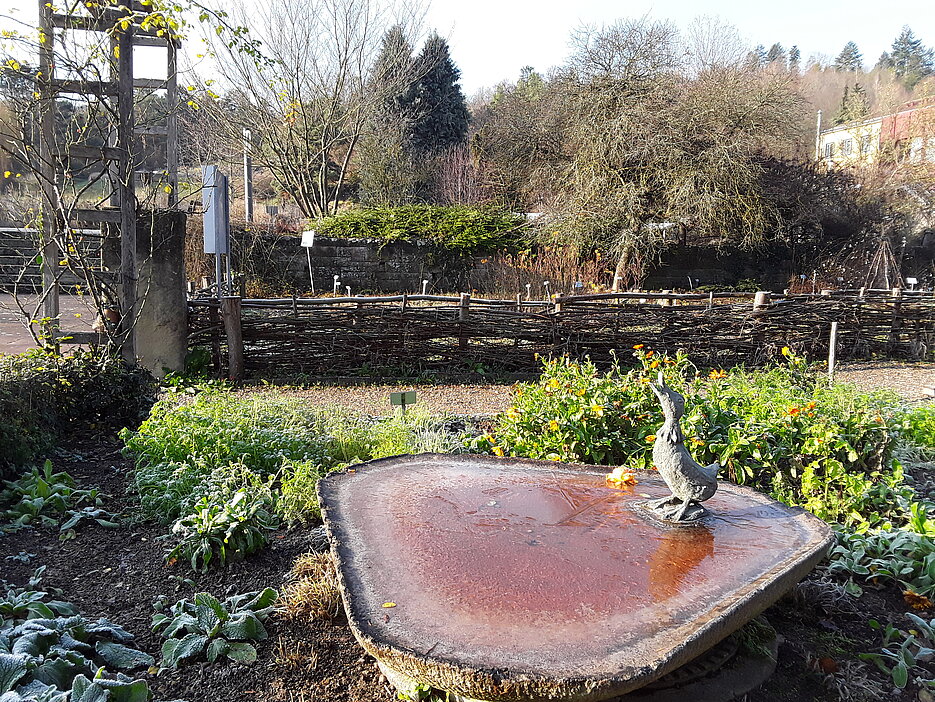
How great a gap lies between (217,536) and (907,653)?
109 inches

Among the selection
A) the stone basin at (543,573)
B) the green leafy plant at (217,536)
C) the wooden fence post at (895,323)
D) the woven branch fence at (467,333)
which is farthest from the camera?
the wooden fence post at (895,323)

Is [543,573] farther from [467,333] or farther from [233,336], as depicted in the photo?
[467,333]

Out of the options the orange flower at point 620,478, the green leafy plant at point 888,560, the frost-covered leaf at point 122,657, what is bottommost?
the frost-covered leaf at point 122,657

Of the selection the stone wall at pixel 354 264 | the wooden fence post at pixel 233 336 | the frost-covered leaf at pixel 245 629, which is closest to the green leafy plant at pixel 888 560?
the frost-covered leaf at pixel 245 629

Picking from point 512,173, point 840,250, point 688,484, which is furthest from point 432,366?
point 840,250

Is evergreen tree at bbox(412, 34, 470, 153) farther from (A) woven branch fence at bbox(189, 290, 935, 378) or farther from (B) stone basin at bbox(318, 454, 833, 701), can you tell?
(B) stone basin at bbox(318, 454, 833, 701)

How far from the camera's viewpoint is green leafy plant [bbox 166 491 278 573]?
3105 millimetres

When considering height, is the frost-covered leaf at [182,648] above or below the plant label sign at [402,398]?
below

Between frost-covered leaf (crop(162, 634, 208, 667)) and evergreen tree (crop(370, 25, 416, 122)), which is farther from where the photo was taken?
evergreen tree (crop(370, 25, 416, 122))

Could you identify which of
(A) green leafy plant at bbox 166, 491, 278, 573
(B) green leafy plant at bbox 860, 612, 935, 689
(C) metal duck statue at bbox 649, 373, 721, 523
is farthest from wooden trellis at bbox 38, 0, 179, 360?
(B) green leafy plant at bbox 860, 612, 935, 689

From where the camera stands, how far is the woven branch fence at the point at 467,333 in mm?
7594

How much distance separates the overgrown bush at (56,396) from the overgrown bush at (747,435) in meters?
2.76

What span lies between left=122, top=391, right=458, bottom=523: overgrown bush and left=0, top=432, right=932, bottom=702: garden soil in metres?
0.18

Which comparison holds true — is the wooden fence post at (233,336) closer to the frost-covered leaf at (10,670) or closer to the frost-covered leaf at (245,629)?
the frost-covered leaf at (245,629)
